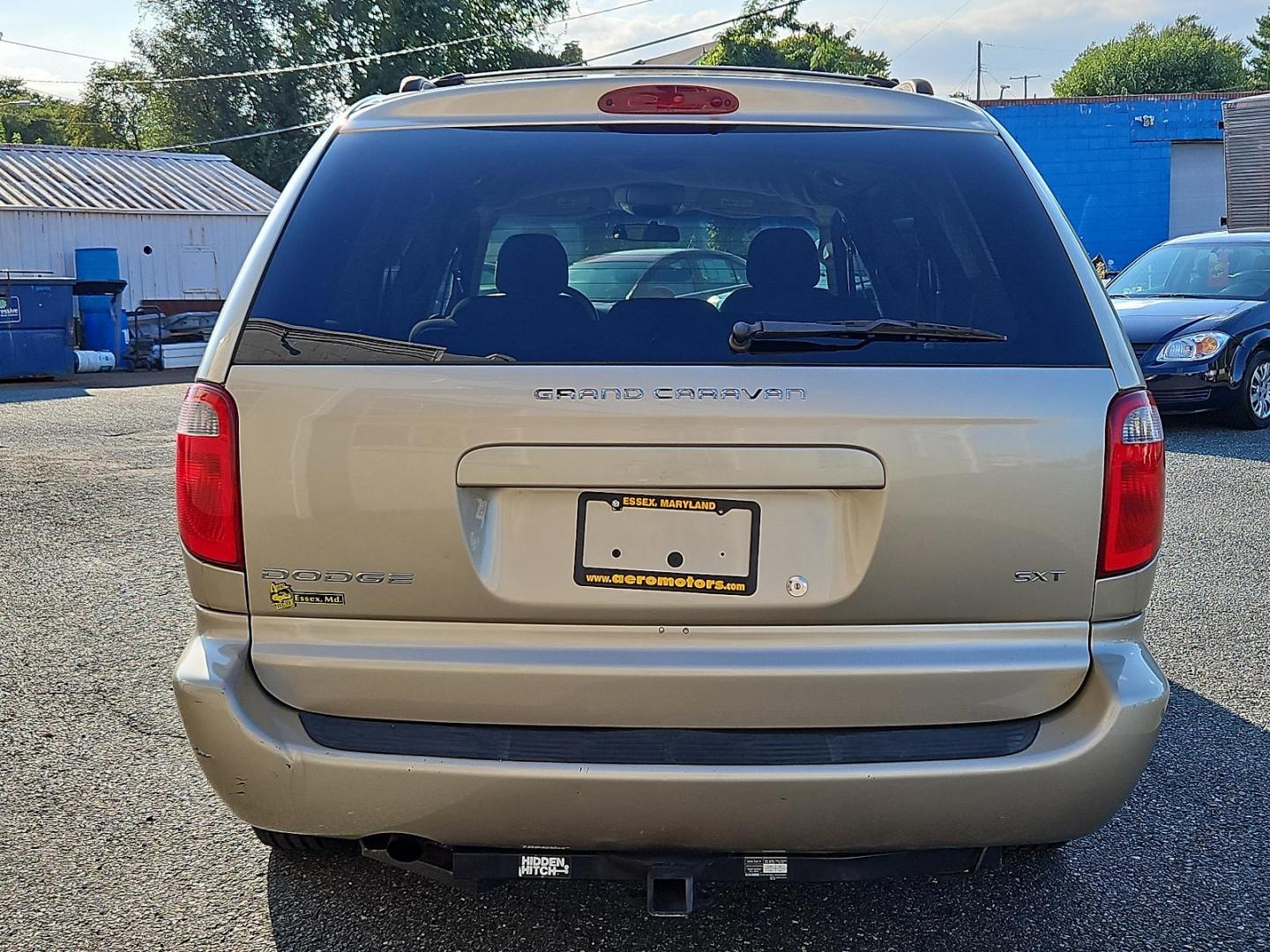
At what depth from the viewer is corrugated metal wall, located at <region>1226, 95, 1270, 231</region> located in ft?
55.3

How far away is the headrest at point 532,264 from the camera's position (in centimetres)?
271

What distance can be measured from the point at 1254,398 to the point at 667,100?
366 inches

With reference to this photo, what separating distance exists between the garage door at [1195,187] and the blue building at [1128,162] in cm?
2

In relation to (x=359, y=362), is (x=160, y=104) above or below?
above

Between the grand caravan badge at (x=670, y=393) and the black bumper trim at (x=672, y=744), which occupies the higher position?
the grand caravan badge at (x=670, y=393)

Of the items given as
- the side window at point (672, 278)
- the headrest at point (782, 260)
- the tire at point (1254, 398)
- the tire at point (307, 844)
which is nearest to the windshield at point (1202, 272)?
the tire at point (1254, 398)

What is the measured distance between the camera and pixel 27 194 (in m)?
28.2

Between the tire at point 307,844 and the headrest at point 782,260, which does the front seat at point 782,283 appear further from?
the tire at point 307,844

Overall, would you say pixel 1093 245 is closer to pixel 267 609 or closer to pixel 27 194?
pixel 27 194

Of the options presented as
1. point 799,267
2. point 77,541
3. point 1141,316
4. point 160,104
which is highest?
point 160,104

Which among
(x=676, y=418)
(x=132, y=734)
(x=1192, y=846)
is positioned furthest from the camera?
(x=132, y=734)

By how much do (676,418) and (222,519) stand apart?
2.81ft

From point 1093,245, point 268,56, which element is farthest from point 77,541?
point 268,56

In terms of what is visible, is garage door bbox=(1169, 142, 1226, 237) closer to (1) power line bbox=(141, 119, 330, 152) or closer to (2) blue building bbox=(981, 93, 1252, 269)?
(2) blue building bbox=(981, 93, 1252, 269)
